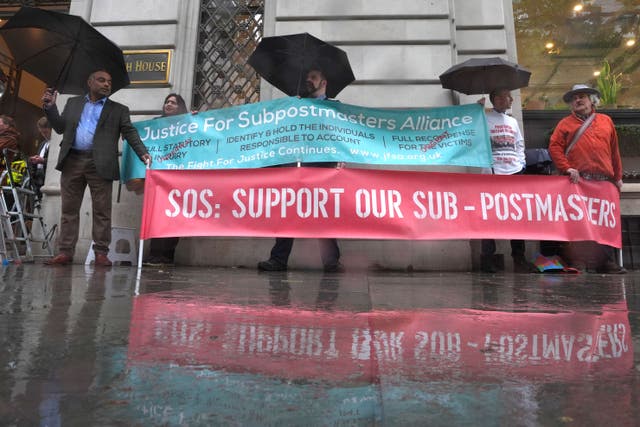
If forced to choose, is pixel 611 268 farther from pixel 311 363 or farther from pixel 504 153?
pixel 311 363

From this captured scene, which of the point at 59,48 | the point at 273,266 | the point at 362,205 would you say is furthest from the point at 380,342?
the point at 59,48

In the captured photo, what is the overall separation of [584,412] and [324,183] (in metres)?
4.57

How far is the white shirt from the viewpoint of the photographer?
613 centimetres

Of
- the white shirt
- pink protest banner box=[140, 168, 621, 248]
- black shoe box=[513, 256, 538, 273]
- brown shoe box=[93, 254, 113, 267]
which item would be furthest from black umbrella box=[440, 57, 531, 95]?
brown shoe box=[93, 254, 113, 267]

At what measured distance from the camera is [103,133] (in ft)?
18.8

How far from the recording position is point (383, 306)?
101 inches

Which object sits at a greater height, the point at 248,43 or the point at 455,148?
the point at 248,43

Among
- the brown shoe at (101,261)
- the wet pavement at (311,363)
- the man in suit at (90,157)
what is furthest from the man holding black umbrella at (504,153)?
the brown shoe at (101,261)

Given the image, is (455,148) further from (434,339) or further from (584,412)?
(584,412)

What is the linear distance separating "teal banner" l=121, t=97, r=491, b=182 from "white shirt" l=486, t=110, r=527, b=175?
0.22 meters

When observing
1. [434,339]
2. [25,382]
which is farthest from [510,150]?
[25,382]

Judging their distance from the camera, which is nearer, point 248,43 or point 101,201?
point 101,201

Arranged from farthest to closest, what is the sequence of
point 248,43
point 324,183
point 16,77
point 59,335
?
1. point 16,77
2. point 248,43
3. point 324,183
4. point 59,335

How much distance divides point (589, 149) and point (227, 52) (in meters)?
5.77
